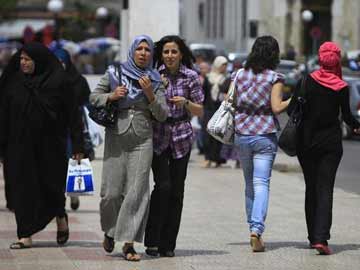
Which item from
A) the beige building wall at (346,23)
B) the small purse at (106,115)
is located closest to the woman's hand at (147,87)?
the small purse at (106,115)

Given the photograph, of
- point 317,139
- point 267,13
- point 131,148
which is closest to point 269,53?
point 317,139

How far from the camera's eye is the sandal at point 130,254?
10477 mm

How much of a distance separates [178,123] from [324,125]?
1258mm

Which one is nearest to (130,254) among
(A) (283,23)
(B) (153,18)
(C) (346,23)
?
(B) (153,18)

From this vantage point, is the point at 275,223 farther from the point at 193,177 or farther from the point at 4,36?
the point at 4,36

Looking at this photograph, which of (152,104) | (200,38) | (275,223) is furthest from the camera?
(200,38)

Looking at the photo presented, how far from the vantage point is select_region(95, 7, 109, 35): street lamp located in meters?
72.3

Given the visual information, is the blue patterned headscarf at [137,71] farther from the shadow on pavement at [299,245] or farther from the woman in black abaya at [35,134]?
the shadow on pavement at [299,245]

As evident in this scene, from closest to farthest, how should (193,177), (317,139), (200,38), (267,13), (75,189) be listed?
1. (317,139)
2. (75,189)
3. (193,177)
4. (267,13)
5. (200,38)

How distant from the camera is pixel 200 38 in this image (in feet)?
330

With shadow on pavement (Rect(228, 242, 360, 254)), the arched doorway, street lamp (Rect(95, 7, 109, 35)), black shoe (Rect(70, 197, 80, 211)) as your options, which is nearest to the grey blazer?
shadow on pavement (Rect(228, 242, 360, 254))

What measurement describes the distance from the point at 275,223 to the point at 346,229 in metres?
0.81

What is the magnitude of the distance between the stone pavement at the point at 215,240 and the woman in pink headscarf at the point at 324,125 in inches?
17.5

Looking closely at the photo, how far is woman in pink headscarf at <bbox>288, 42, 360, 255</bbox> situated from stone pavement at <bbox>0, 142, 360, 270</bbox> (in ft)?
1.46
